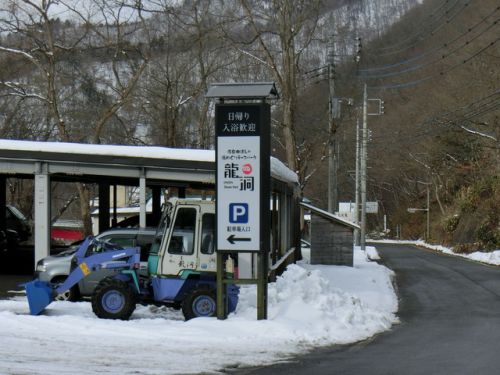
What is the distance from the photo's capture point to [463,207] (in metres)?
55.5

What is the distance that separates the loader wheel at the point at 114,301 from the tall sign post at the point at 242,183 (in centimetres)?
176

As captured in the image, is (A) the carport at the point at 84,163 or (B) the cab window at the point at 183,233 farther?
(A) the carport at the point at 84,163

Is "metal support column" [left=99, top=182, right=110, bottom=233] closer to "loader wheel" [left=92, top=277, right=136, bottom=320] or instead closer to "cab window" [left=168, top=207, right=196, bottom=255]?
"cab window" [left=168, top=207, right=196, bottom=255]

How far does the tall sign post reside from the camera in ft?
42.3

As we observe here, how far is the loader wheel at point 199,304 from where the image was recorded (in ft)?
43.8

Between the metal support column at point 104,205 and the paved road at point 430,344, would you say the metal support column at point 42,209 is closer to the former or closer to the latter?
the paved road at point 430,344

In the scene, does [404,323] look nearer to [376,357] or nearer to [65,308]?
[376,357]

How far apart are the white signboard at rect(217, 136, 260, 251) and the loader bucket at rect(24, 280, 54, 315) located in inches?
136

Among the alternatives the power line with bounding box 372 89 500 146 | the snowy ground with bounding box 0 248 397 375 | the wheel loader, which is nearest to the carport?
the snowy ground with bounding box 0 248 397 375

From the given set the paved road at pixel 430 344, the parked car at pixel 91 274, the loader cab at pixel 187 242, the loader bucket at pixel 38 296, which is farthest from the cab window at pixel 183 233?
the paved road at pixel 430 344

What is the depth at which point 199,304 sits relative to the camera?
1338cm

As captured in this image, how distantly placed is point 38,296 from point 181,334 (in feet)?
10.9

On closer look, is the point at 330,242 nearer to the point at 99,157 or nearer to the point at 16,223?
the point at 99,157

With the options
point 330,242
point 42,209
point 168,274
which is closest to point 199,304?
point 168,274
